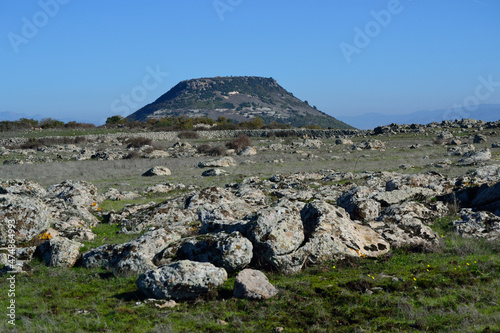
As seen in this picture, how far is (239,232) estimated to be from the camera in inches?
460

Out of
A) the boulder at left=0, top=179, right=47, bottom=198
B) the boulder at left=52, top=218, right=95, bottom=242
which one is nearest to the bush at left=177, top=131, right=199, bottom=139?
the boulder at left=0, top=179, right=47, bottom=198

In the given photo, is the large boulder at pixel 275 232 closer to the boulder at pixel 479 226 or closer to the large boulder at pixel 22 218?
the boulder at pixel 479 226

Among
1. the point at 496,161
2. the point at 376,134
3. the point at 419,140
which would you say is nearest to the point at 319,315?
the point at 496,161

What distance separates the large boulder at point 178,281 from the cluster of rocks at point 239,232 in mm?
23

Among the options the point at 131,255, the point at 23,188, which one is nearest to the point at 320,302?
the point at 131,255

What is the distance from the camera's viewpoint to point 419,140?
58531 millimetres

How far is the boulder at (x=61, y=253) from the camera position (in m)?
12.9

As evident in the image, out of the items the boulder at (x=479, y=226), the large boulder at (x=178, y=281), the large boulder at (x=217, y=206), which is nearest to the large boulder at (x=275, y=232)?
the large boulder at (x=178, y=281)

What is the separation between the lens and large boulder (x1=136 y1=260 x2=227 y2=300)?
31.2ft

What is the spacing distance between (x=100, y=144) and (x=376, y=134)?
47.7 m

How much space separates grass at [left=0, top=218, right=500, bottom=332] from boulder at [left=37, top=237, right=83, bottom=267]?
1.23m

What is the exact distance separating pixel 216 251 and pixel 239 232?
0.89 metres

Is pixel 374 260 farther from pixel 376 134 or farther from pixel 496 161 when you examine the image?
pixel 376 134

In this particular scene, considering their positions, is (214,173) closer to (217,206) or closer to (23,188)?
(23,188)
